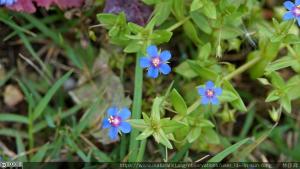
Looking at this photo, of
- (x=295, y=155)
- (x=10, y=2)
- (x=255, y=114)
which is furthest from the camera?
(x=255, y=114)

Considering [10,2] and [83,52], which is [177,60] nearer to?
[83,52]

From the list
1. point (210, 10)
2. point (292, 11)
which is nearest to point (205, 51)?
point (210, 10)

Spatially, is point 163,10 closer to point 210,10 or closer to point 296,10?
point 210,10

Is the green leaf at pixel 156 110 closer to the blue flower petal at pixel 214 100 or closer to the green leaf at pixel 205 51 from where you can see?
the blue flower petal at pixel 214 100

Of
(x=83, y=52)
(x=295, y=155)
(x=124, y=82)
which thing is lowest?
(x=295, y=155)

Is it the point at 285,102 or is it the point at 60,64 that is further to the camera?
the point at 60,64

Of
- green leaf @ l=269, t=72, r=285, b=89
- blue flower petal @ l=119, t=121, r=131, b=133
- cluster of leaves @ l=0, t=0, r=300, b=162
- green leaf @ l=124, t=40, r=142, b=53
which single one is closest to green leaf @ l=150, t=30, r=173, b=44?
cluster of leaves @ l=0, t=0, r=300, b=162

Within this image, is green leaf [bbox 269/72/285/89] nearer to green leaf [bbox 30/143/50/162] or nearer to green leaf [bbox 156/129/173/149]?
green leaf [bbox 156/129/173/149]

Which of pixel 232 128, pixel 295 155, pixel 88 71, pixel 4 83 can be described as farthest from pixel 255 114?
pixel 4 83

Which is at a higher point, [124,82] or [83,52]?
[83,52]
